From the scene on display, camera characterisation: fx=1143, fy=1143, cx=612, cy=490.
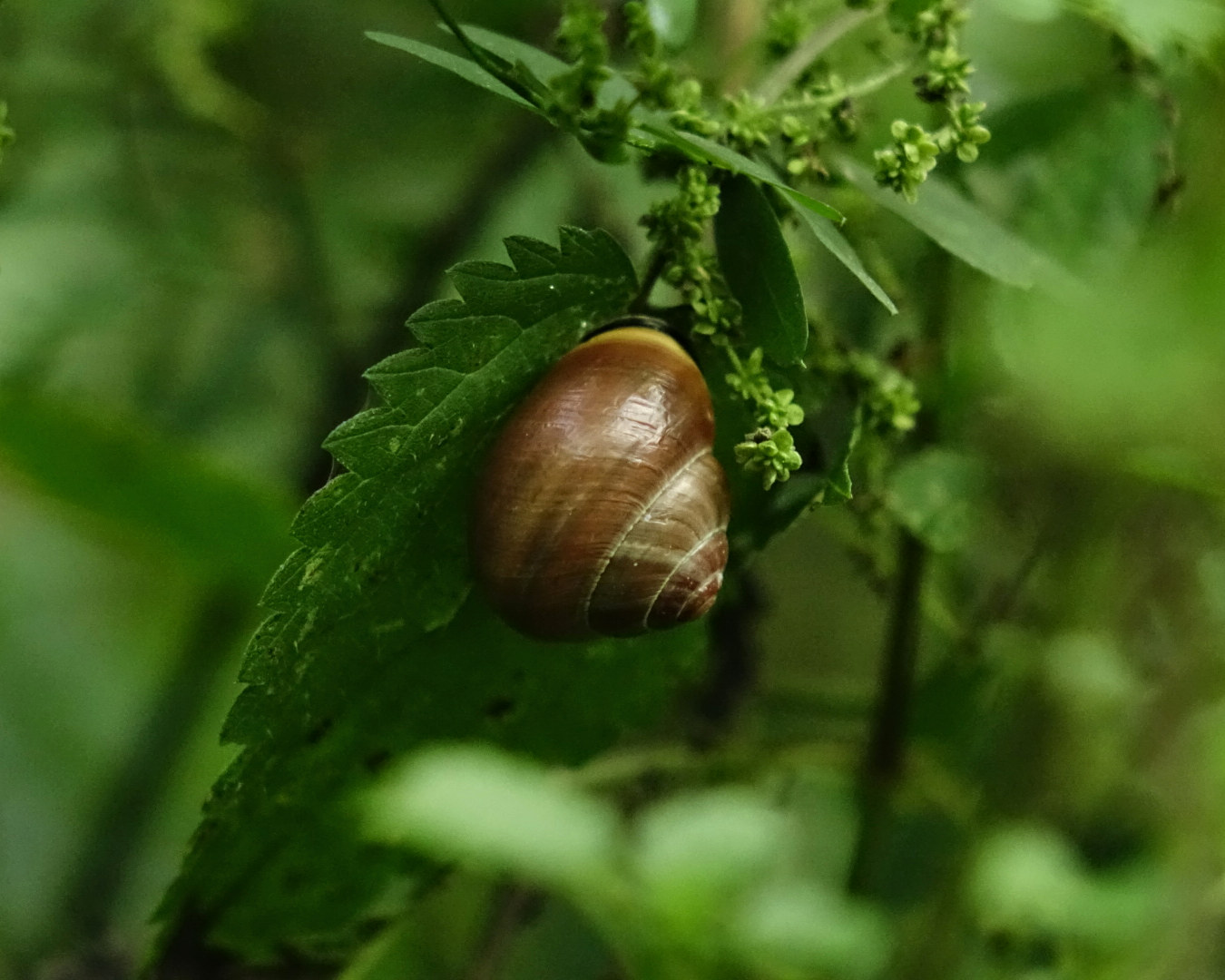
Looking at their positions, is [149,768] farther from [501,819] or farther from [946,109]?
[946,109]

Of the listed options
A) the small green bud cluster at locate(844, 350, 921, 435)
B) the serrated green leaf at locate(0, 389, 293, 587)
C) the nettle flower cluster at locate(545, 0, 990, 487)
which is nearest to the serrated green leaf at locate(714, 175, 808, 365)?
the nettle flower cluster at locate(545, 0, 990, 487)

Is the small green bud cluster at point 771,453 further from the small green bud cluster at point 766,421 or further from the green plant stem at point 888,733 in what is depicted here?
the green plant stem at point 888,733

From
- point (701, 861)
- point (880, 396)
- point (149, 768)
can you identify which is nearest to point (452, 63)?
point (880, 396)

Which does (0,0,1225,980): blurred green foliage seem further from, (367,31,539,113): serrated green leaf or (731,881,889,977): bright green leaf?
Answer: (367,31,539,113): serrated green leaf

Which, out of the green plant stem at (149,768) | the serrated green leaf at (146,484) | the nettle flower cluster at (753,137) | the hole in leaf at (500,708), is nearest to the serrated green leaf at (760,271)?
the nettle flower cluster at (753,137)

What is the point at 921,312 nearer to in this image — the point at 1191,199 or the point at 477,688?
the point at 1191,199

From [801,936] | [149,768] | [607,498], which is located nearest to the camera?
[607,498]
